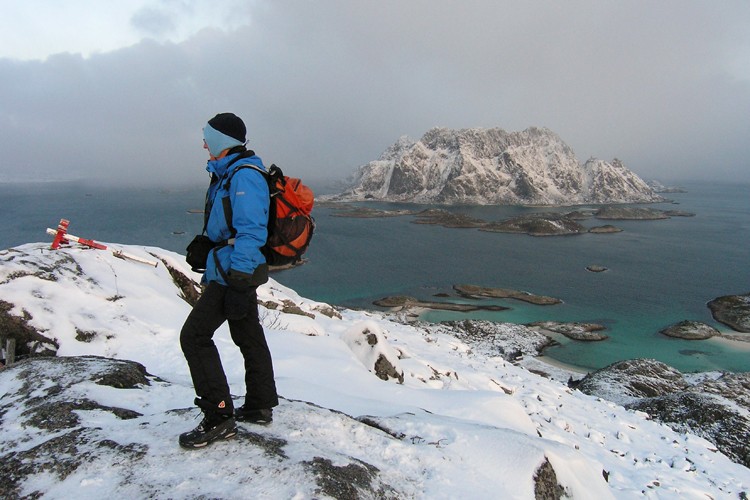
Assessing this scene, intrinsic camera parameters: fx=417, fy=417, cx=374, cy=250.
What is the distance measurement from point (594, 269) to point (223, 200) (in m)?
81.0

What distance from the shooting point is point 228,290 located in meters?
4.05

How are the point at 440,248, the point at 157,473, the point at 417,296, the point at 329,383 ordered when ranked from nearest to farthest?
the point at 157,473 → the point at 329,383 → the point at 417,296 → the point at 440,248

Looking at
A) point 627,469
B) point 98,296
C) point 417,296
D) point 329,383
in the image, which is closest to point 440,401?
point 329,383

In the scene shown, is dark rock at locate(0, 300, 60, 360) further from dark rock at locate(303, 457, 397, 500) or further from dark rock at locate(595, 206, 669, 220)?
dark rock at locate(595, 206, 669, 220)

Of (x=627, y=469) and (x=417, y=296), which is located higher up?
(x=627, y=469)

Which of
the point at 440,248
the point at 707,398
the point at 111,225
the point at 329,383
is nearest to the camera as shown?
the point at 329,383

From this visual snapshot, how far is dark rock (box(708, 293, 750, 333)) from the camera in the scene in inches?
1885

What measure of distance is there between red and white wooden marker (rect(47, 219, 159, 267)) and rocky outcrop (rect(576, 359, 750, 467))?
2055 centimetres

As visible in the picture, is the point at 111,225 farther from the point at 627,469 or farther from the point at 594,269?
the point at 627,469

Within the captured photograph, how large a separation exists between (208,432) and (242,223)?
1.92m

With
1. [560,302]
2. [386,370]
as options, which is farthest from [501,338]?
[386,370]

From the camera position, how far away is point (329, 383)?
26.3 ft

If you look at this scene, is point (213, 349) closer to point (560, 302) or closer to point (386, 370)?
point (386, 370)

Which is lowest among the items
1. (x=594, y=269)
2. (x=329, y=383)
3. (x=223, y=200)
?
(x=594, y=269)
